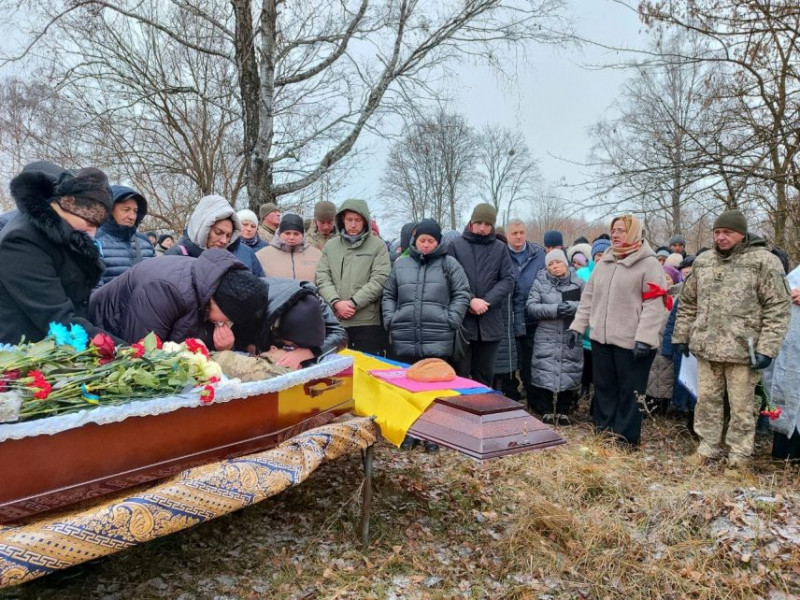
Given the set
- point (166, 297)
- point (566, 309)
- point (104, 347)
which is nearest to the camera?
point (104, 347)

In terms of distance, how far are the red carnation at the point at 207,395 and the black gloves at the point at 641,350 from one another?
11.0 feet

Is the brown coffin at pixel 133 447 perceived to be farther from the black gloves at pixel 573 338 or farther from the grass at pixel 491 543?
the black gloves at pixel 573 338

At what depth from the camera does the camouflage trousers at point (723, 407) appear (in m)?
4.11

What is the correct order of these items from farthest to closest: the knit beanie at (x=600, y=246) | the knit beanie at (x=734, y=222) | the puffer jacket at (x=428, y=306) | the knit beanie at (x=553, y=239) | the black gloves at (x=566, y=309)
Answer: the knit beanie at (x=600, y=246) < the knit beanie at (x=553, y=239) < the black gloves at (x=566, y=309) < the puffer jacket at (x=428, y=306) < the knit beanie at (x=734, y=222)

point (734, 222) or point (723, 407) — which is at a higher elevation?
point (734, 222)

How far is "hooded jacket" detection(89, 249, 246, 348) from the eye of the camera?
2.68 m

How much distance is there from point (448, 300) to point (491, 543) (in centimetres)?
200

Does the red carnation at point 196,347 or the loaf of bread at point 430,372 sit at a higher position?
the red carnation at point 196,347

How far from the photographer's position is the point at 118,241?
11.8ft

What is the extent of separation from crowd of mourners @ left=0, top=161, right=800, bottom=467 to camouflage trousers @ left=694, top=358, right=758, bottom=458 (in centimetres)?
1

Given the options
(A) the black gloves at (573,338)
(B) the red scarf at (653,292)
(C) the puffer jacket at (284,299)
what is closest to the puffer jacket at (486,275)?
(A) the black gloves at (573,338)

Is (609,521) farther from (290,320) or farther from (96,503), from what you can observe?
(96,503)

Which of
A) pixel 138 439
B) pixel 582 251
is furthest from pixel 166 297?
pixel 582 251

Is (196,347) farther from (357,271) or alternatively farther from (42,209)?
(357,271)
